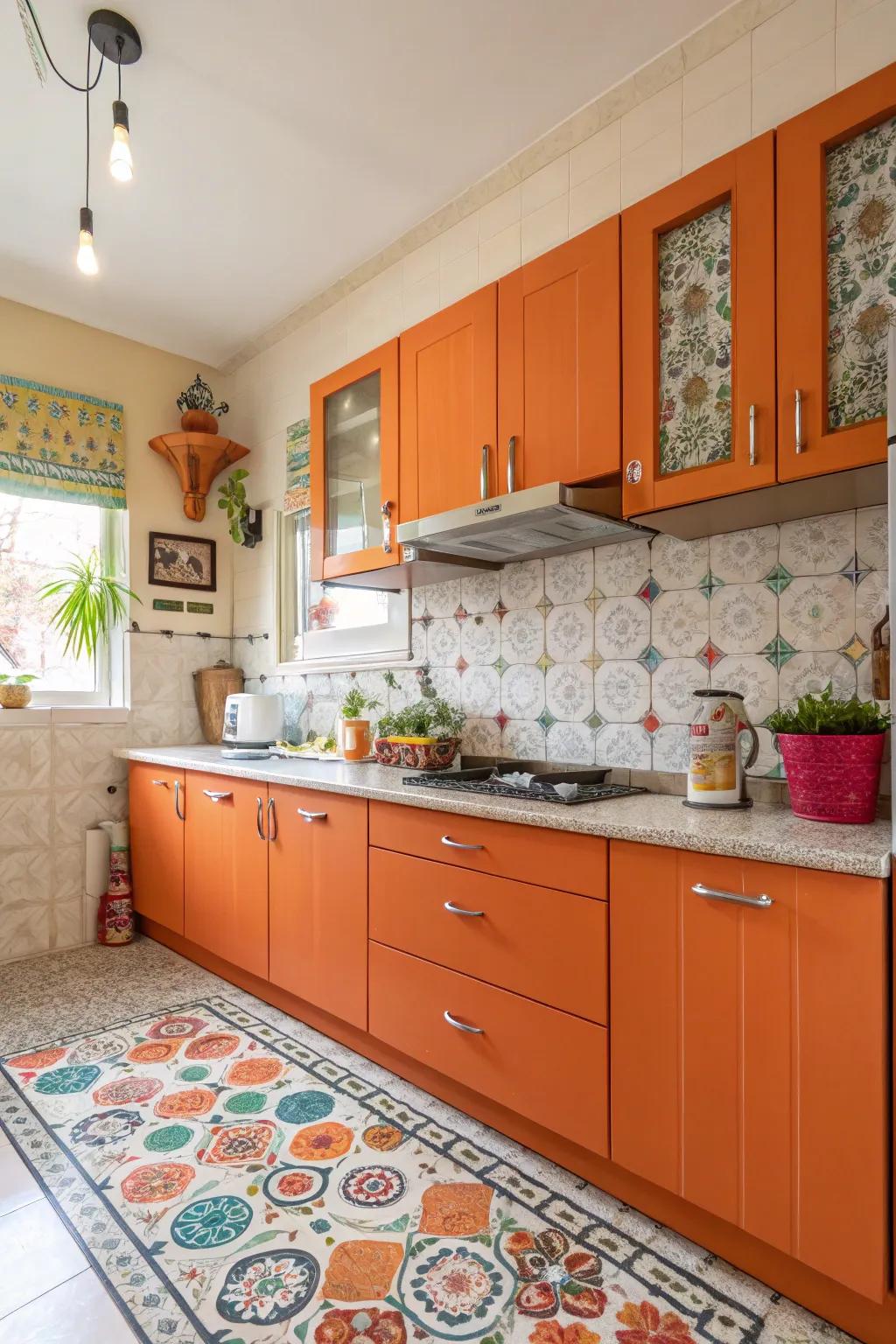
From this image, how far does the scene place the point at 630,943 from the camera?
147 cm

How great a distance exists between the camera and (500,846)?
5.64 ft

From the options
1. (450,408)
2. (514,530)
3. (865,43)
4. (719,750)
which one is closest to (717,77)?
(865,43)

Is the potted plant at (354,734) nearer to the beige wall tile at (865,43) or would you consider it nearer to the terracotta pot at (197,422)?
the terracotta pot at (197,422)

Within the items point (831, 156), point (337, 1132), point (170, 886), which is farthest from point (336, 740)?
point (831, 156)

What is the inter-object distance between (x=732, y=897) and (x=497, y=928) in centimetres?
60

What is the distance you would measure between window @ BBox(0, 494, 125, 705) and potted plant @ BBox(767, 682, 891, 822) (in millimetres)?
2955

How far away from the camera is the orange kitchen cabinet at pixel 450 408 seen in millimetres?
2162

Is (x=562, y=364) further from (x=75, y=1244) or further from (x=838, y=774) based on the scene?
(x=75, y=1244)

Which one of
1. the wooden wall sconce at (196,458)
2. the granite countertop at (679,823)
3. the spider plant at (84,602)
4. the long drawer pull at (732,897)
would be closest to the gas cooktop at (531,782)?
the granite countertop at (679,823)

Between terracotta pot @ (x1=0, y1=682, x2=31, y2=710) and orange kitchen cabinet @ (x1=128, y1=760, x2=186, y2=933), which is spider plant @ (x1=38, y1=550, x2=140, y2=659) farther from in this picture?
orange kitchen cabinet @ (x1=128, y1=760, x2=186, y2=933)

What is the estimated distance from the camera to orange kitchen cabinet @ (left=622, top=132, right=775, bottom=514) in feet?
5.11

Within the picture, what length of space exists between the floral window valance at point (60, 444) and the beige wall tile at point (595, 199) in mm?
2232

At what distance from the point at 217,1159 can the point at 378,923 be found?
63 cm

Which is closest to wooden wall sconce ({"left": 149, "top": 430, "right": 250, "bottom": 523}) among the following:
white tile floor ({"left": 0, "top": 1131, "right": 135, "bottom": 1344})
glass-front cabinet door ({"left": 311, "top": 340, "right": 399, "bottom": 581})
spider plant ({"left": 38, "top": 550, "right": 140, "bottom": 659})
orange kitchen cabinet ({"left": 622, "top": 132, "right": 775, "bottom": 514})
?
spider plant ({"left": 38, "top": 550, "right": 140, "bottom": 659})
